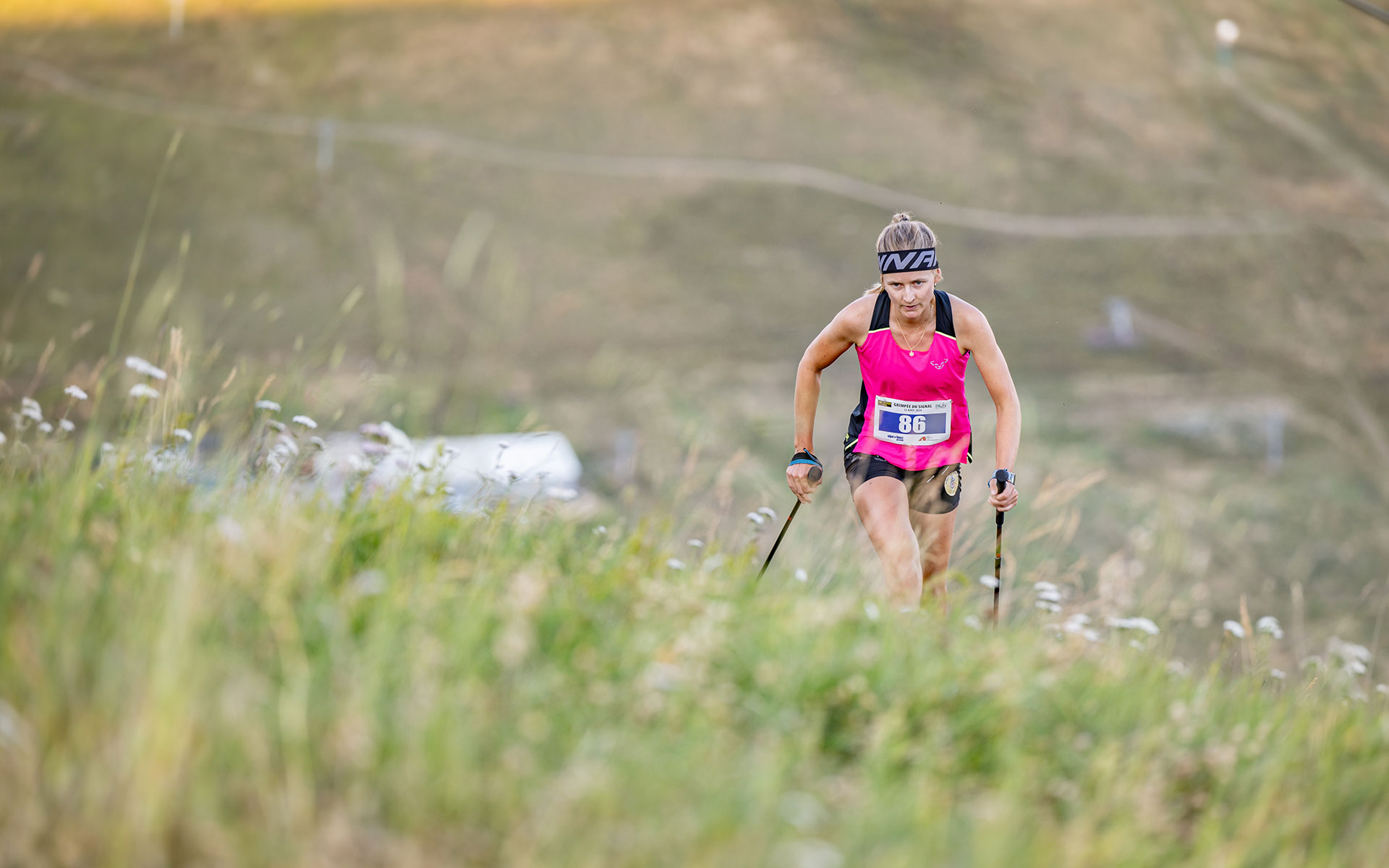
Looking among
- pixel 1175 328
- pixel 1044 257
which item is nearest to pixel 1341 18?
pixel 1044 257

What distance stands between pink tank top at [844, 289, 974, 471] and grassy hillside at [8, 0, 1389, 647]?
9.20m

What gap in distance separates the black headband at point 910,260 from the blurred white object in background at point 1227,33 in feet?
163

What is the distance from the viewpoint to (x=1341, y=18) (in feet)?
159

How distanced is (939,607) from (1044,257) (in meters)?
32.6

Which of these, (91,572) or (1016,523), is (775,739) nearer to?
(91,572)

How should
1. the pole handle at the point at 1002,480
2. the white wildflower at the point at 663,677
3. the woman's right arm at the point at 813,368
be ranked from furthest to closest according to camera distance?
the woman's right arm at the point at 813,368
the pole handle at the point at 1002,480
the white wildflower at the point at 663,677

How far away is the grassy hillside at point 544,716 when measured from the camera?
2336 mm

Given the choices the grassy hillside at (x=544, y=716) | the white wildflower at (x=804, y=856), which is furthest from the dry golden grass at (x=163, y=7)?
the white wildflower at (x=804, y=856)

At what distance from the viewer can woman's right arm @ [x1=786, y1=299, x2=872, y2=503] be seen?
5043mm

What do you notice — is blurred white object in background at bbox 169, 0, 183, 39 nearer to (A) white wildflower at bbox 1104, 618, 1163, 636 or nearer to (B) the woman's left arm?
(B) the woman's left arm

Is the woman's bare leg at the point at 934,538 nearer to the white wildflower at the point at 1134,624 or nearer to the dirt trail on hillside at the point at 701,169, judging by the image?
the white wildflower at the point at 1134,624

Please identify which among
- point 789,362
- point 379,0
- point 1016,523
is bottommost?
point 789,362

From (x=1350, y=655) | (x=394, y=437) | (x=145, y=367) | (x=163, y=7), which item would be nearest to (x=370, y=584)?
(x=394, y=437)

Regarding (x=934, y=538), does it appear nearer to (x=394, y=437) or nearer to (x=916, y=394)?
(x=916, y=394)
